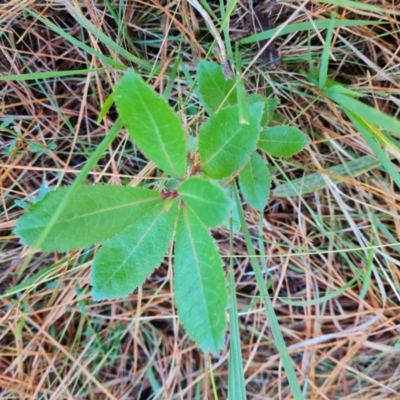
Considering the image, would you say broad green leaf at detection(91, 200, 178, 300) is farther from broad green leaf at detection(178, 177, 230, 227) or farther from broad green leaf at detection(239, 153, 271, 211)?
broad green leaf at detection(239, 153, 271, 211)

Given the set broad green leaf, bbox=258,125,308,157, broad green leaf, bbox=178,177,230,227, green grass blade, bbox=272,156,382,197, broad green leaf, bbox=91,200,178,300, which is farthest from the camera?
green grass blade, bbox=272,156,382,197

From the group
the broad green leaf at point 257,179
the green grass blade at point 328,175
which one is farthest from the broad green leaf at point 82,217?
the green grass blade at point 328,175

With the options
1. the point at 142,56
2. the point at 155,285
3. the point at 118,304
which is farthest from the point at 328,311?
the point at 142,56

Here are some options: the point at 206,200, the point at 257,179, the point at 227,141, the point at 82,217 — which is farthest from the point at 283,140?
the point at 82,217

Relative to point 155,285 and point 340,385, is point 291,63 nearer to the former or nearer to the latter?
point 155,285

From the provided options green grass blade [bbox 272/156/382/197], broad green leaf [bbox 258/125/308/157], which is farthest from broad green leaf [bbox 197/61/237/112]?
green grass blade [bbox 272/156/382/197]

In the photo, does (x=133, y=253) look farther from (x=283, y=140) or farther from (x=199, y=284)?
(x=283, y=140)

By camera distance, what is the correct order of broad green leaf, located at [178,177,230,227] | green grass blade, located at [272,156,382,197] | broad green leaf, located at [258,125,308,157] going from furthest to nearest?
green grass blade, located at [272,156,382,197] → broad green leaf, located at [258,125,308,157] → broad green leaf, located at [178,177,230,227]
